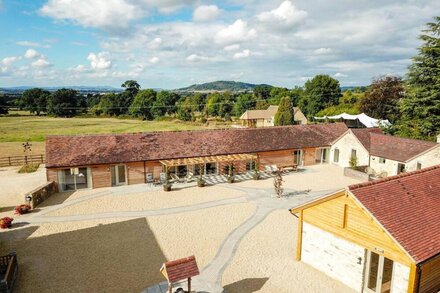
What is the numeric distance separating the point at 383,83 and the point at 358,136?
873 inches

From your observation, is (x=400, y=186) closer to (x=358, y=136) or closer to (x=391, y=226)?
(x=391, y=226)

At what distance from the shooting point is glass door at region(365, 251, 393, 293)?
11547 millimetres

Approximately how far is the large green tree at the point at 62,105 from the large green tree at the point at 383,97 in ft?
270

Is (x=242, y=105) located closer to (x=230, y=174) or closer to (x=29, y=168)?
(x=230, y=174)

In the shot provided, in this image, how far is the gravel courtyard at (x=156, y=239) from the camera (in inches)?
512

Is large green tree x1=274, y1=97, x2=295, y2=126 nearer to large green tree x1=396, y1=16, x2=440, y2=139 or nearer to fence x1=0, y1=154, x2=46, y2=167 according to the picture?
large green tree x1=396, y1=16, x2=440, y2=139

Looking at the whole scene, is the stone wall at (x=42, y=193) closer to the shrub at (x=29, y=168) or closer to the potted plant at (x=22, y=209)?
the potted plant at (x=22, y=209)

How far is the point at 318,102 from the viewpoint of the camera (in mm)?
76000

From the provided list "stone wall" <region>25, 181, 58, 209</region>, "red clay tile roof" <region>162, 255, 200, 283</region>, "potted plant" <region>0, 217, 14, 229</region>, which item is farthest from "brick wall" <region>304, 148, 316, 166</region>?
"potted plant" <region>0, 217, 14, 229</region>

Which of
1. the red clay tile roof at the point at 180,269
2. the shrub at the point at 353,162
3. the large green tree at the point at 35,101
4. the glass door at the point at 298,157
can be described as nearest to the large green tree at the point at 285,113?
the glass door at the point at 298,157

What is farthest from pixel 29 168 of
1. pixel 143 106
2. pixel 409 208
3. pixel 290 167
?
pixel 143 106

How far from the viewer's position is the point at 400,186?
12.8 metres

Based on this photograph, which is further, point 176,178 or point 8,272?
point 176,178

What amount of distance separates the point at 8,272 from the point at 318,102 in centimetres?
7326
